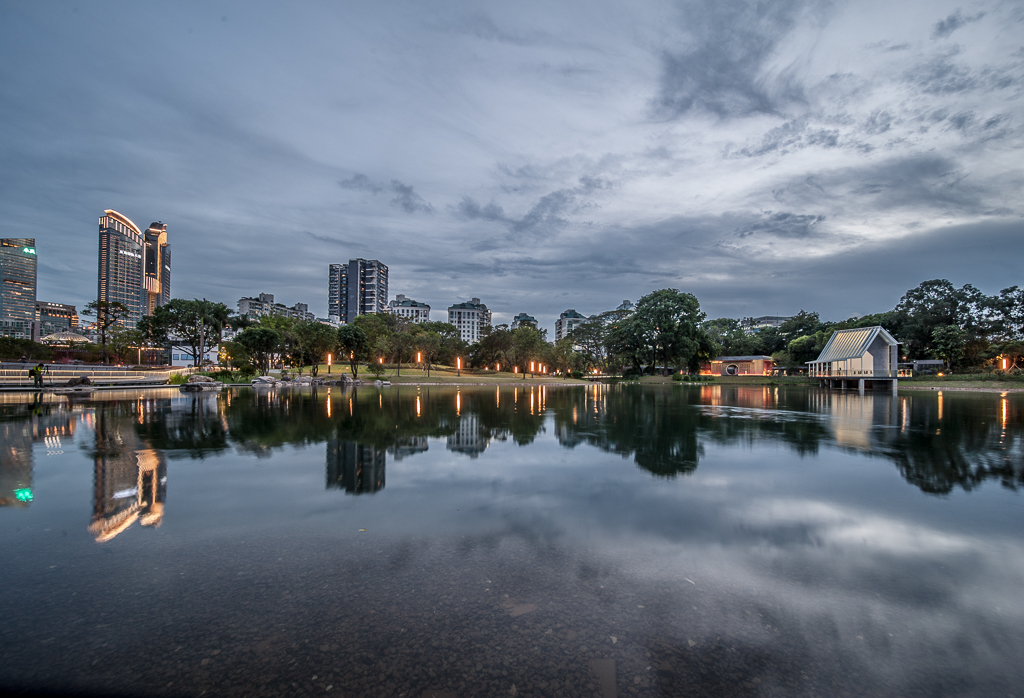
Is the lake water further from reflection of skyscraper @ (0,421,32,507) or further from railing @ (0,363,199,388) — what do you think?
railing @ (0,363,199,388)

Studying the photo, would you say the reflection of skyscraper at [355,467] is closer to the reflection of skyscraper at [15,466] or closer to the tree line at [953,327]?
the reflection of skyscraper at [15,466]

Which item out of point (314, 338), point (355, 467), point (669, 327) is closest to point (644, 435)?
point (355, 467)

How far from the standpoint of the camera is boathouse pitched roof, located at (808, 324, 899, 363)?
5097 centimetres

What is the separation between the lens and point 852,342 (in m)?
53.3

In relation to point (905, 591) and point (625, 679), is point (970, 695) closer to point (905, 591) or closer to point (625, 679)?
point (905, 591)

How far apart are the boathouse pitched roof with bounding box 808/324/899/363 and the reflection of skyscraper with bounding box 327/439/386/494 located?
2257 inches

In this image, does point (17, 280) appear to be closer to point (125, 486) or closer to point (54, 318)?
point (54, 318)

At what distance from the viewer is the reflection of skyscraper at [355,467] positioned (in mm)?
7578

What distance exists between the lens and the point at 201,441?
11.7 m

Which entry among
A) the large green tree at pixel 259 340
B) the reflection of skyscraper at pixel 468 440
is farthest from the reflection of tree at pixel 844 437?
the large green tree at pixel 259 340

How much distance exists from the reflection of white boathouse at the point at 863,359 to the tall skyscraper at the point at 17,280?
216 m

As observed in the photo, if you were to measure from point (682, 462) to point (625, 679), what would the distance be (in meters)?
7.34

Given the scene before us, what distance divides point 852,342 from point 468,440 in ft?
189

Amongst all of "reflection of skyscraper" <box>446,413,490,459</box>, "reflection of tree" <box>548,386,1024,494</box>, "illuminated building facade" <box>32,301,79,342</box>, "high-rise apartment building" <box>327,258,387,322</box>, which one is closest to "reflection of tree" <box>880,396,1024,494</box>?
"reflection of tree" <box>548,386,1024,494</box>
